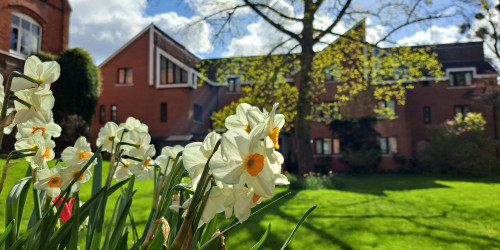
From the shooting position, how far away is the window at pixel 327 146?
2358cm

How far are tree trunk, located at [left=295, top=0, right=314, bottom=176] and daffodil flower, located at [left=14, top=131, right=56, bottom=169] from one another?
10728mm

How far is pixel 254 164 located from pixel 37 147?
3.95 feet

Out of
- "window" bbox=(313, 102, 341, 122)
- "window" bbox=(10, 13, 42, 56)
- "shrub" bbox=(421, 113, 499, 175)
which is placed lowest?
"shrub" bbox=(421, 113, 499, 175)

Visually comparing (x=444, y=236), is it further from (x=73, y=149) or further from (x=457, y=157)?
(x=457, y=157)

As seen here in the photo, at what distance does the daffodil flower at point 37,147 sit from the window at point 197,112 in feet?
68.0

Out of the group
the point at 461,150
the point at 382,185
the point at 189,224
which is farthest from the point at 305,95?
the point at 461,150

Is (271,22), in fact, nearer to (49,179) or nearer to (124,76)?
(124,76)

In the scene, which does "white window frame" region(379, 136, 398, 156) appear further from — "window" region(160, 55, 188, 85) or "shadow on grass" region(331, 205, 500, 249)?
"shadow on grass" region(331, 205, 500, 249)

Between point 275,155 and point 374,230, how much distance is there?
5.74 metres

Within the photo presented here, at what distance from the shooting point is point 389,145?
23.8 metres

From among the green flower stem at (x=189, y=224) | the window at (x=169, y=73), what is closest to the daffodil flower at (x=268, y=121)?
the green flower stem at (x=189, y=224)

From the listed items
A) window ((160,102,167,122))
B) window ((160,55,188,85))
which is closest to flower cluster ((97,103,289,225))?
window ((160,102,167,122))

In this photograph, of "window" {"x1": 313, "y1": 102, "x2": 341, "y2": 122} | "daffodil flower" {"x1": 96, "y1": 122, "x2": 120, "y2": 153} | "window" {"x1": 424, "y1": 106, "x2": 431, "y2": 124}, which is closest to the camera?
"daffodil flower" {"x1": 96, "y1": 122, "x2": 120, "y2": 153}

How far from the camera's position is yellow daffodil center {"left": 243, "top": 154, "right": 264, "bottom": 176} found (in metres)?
0.89
